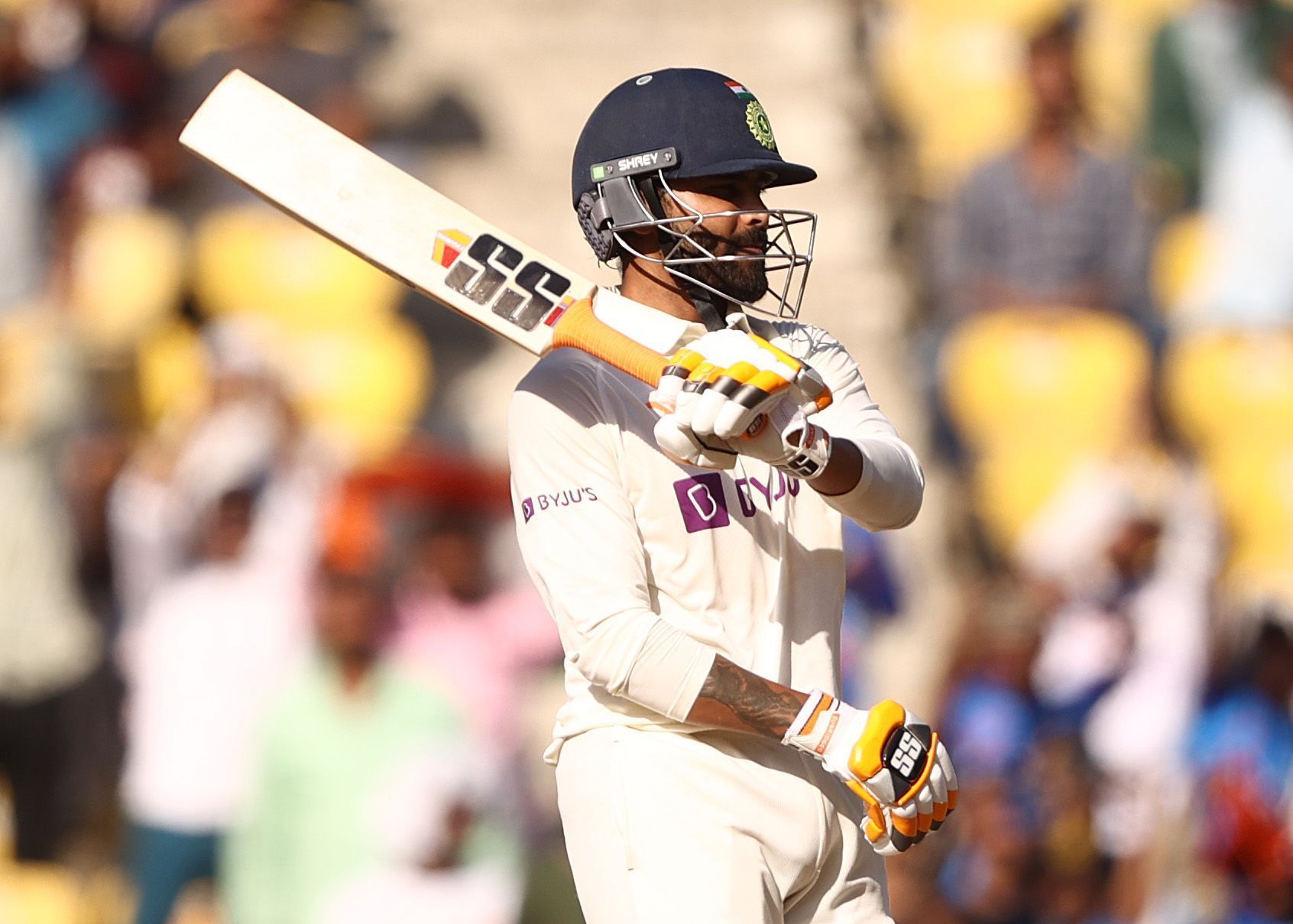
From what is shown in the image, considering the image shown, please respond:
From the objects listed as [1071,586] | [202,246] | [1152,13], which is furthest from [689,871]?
[1152,13]

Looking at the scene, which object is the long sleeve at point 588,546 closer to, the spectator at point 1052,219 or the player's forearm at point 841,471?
the player's forearm at point 841,471

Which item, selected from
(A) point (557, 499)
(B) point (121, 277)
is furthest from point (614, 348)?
(B) point (121, 277)

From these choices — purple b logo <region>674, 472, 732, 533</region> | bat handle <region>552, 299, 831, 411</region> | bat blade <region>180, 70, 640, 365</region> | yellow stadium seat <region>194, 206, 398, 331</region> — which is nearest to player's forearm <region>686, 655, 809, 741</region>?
purple b logo <region>674, 472, 732, 533</region>

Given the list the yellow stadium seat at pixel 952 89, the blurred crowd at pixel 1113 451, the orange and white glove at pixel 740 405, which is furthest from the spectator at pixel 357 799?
the yellow stadium seat at pixel 952 89

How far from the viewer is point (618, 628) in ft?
9.78

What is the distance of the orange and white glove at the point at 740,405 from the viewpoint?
110 inches

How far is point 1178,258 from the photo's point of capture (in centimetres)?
799

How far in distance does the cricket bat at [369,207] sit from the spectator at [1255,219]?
185 inches

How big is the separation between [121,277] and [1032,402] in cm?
307

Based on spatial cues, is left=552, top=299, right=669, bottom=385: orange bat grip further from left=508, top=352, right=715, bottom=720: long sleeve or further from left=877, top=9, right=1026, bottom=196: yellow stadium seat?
left=877, top=9, right=1026, bottom=196: yellow stadium seat

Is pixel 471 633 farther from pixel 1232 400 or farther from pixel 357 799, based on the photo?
pixel 1232 400

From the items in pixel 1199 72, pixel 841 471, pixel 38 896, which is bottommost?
pixel 38 896

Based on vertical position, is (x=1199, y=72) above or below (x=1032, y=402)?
above

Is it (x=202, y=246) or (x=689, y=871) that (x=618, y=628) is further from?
(x=202, y=246)
